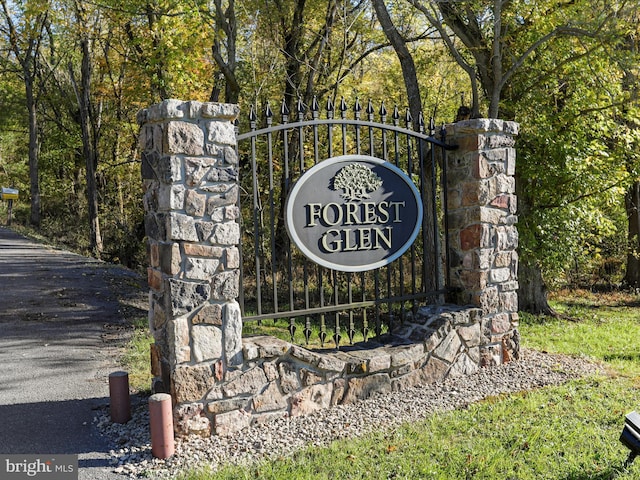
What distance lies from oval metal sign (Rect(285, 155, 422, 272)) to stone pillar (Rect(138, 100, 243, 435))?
25.6 inches

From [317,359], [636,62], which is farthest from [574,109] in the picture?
[317,359]

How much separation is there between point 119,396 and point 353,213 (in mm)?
2284

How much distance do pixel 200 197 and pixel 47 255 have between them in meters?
10.2

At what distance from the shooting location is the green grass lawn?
11.4 ft

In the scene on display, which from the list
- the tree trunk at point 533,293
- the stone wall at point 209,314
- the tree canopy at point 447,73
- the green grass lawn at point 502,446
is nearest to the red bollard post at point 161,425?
the stone wall at point 209,314

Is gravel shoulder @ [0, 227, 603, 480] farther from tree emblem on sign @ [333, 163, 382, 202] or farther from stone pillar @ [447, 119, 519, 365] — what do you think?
tree emblem on sign @ [333, 163, 382, 202]

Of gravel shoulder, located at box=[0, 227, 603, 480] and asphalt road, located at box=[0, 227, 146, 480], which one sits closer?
gravel shoulder, located at box=[0, 227, 603, 480]

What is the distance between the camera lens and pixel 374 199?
492 cm

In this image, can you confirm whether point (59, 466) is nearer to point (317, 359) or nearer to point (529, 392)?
point (317, 359)

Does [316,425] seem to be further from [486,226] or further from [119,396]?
[486,226]

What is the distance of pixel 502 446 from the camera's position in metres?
3.82

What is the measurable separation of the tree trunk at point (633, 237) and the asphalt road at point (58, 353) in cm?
1008

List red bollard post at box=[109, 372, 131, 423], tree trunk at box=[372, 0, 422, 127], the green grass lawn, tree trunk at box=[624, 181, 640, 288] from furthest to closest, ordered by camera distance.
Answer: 1. tree trunk at box=[624, 181, 640, 288]
2. tree trunk at box=[372, 0, 422, 127]
3. red bollard post at box=[109, 372, 131, 423]
4. the green grass lawn

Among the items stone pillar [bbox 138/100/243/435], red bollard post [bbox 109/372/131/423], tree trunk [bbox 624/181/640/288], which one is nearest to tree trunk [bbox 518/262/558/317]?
tree trunk [bbox 624/181/640/288]
